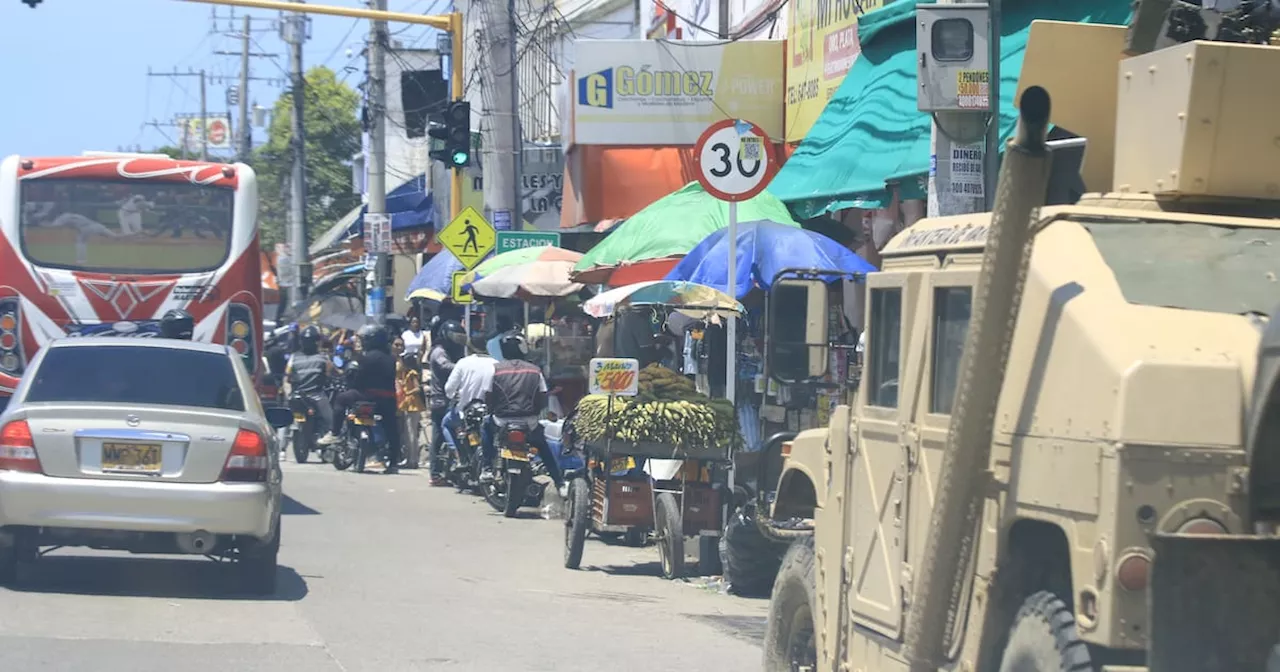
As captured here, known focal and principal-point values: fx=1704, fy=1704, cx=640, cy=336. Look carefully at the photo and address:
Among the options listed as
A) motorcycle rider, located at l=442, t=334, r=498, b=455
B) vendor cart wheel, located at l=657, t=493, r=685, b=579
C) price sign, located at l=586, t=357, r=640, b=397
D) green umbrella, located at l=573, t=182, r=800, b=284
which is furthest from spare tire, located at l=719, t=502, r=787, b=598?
motorcycle rider, located at l=442, t=334, r=498, b=455

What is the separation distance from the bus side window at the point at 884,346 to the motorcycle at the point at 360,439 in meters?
16.7

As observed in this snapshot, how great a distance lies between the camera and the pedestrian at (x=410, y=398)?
79.0ft

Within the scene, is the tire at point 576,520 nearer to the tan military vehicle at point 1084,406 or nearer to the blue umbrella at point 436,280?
the tan military vehicle at point 1084,406

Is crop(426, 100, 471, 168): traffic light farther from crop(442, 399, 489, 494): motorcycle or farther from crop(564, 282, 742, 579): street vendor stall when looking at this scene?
crop(564, 282, 742, 579): street vendor stall


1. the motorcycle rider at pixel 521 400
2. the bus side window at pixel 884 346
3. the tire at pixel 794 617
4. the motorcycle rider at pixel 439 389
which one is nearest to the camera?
the bus side window at pixel 884 346

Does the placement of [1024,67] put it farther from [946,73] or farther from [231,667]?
[231,667]

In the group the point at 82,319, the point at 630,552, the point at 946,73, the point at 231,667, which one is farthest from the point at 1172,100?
the point at 82,319

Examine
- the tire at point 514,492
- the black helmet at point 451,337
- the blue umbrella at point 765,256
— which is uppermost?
the blue umbrella at point 765,256

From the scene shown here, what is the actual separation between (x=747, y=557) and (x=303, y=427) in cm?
1386

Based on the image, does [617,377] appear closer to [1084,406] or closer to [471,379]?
[471,379]

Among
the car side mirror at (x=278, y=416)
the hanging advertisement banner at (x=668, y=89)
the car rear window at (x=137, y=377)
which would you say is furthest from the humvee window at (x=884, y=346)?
the hanging advertisement banner at (x=668, y=89)

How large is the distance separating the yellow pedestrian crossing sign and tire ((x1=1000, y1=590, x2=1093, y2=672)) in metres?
→ 18.2

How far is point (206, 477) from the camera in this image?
11.1 meters

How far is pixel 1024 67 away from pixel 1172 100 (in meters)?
0.98
